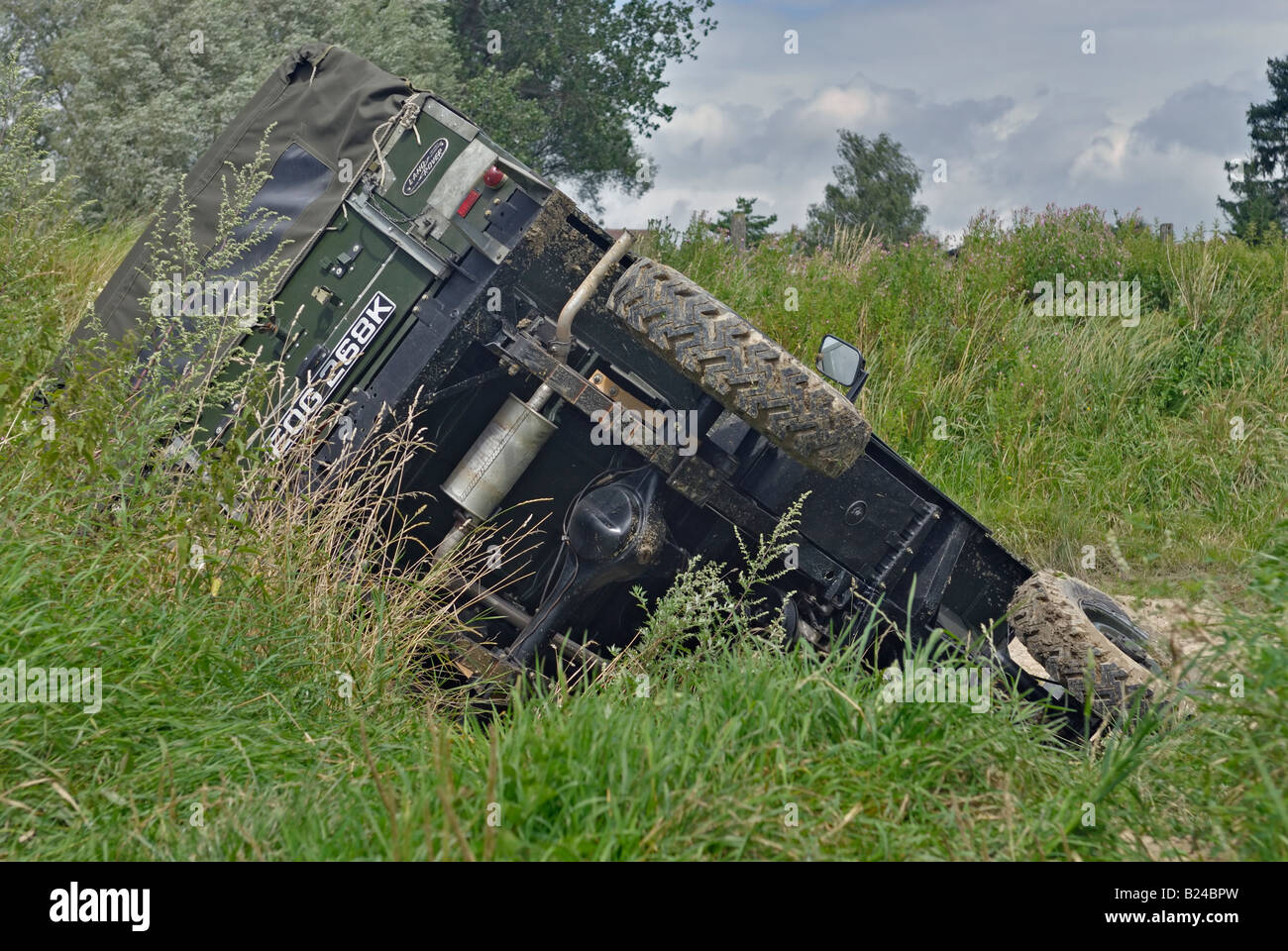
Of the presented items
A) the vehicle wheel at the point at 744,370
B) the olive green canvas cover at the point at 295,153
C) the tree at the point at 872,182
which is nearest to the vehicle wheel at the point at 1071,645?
the vehicle wheel at the point at 744,370

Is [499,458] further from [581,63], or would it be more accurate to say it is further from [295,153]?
[581,63]

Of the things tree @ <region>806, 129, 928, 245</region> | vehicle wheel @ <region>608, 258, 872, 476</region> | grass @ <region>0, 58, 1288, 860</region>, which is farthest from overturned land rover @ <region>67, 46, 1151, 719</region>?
tree @ <region>806, 129, 928, 245</region>

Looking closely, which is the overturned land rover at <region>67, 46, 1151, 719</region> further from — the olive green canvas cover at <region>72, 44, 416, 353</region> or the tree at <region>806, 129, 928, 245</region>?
the tree at <region>806, 129, 928, 245</region>

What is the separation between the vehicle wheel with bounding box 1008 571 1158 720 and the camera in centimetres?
425

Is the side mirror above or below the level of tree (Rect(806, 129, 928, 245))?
below

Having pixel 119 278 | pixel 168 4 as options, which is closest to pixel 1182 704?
pixel 119 278

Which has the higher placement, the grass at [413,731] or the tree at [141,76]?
the tree at [141,76]

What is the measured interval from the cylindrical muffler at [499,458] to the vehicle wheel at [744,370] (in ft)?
1.88

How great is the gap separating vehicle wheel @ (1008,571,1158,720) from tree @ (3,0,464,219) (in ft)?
45.6

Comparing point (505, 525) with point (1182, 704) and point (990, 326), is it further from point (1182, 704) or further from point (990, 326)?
point (990, 326)

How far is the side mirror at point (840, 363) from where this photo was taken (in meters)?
4.71

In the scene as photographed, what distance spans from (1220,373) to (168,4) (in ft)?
52.7

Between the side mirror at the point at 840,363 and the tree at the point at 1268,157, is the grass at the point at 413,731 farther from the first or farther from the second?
the tree at the point at 1268,157

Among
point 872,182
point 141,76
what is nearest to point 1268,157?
point 872,182
